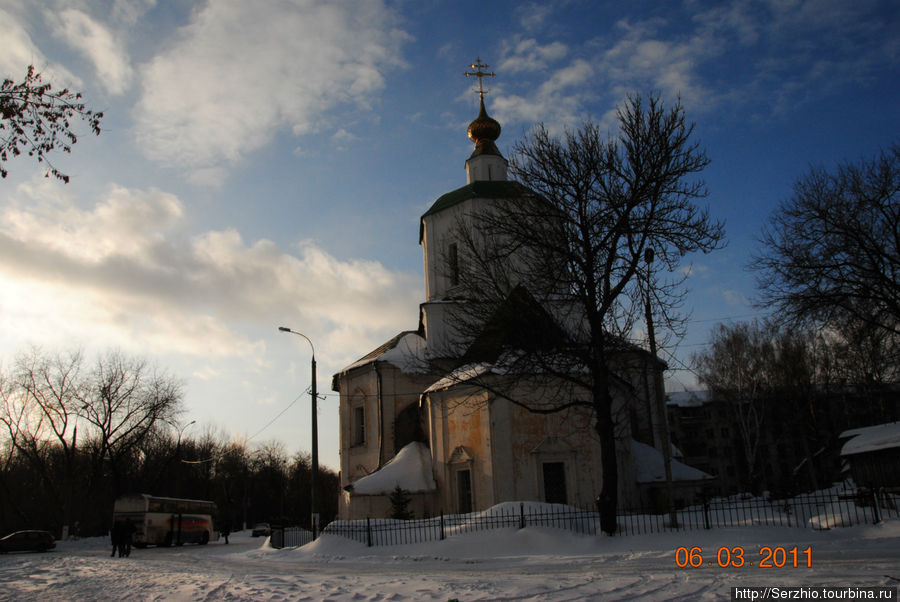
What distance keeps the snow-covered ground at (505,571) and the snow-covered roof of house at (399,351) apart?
1114 centimetres

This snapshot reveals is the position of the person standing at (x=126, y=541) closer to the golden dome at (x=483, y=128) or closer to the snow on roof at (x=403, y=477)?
the snow on roof at (x=403, y=477)

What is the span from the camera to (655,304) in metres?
18.2

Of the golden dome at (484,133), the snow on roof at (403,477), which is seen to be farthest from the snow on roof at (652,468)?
the golden dome at (484,133)

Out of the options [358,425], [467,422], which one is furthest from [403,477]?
[358,425]

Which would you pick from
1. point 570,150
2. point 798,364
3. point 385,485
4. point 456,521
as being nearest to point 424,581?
point 456,521

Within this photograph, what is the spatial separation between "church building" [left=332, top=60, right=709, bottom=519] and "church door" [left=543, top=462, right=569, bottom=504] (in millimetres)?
32

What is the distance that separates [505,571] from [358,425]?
19.2 m

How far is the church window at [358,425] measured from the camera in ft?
100

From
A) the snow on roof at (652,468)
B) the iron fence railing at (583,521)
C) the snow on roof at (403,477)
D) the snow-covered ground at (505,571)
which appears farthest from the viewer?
A: the snow on roof at (403,477)

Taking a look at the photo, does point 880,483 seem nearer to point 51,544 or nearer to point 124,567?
point 124,567

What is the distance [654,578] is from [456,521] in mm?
9388

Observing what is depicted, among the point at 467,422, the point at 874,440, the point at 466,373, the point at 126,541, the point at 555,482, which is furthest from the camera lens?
the point at 874,440

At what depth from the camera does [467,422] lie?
23234 mm

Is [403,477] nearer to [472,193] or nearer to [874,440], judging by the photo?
[472,193]
